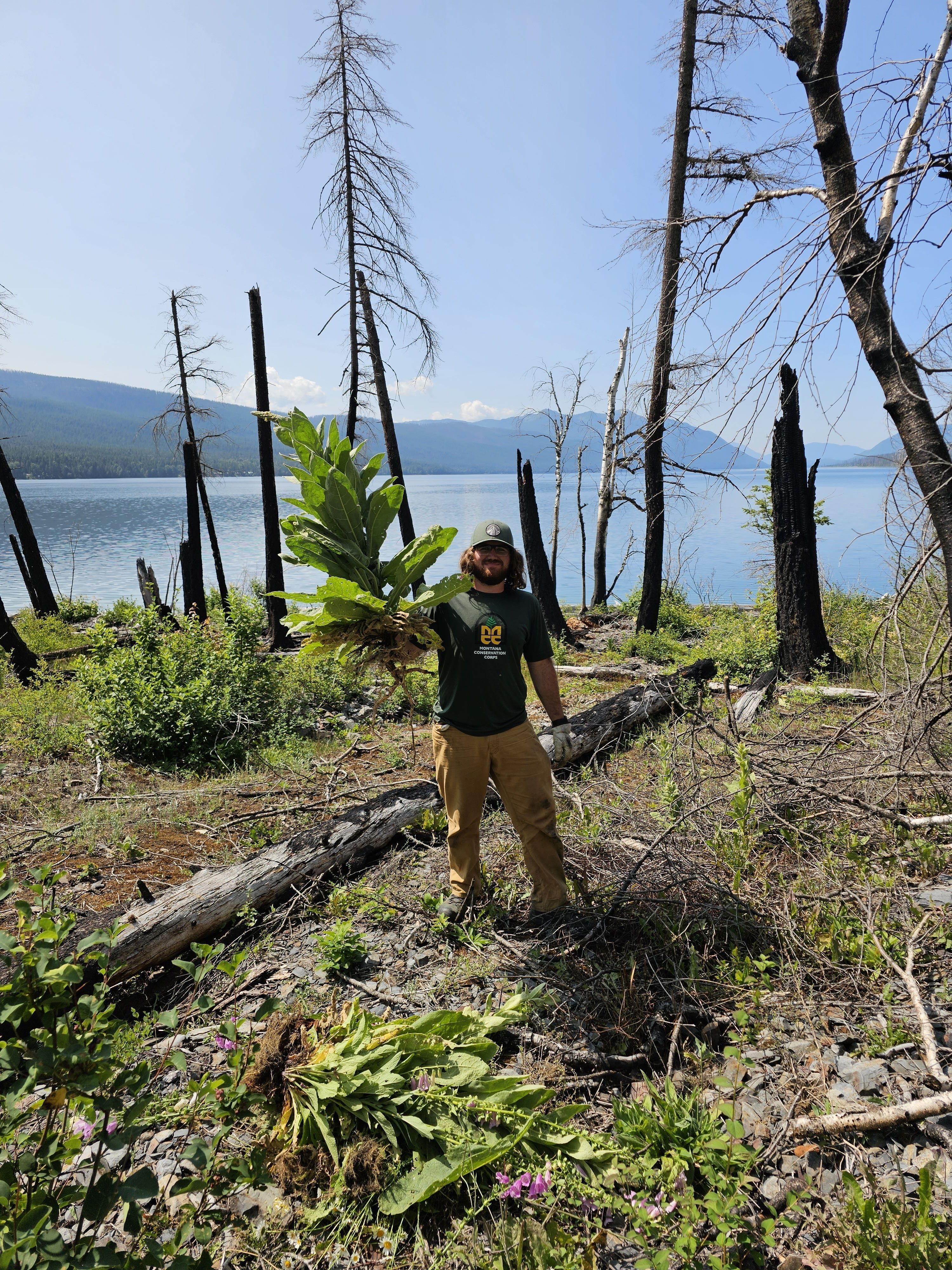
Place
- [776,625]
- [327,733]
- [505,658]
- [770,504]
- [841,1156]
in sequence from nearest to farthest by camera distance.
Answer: [841,1156] → [505,658] → [327,733] → [776,625] → [770,504]

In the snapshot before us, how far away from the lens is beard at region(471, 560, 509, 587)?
411 cm

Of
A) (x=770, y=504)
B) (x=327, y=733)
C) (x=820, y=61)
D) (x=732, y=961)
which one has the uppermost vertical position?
(x=820, y=61)

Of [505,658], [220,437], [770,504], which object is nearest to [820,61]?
[505,658]

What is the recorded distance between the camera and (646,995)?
345cm

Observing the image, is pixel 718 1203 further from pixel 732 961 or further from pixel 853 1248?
pixel 732 961

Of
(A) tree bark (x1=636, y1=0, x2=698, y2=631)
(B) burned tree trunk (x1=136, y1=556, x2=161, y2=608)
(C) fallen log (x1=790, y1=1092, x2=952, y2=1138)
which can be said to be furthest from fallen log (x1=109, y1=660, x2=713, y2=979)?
(B) burned tree trunk (x1=136, y1=556, x2=161, y2=608)

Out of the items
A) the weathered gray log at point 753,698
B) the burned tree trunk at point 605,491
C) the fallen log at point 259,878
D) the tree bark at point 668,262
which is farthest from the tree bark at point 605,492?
the fallen log at point 259,878

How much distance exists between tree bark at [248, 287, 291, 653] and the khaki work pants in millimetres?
10702

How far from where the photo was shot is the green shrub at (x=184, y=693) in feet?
26.0

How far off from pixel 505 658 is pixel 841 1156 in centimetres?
264

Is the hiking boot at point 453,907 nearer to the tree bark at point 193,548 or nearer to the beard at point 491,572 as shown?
the beard at point 491,572

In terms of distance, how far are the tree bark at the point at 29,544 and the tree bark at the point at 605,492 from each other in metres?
13.4

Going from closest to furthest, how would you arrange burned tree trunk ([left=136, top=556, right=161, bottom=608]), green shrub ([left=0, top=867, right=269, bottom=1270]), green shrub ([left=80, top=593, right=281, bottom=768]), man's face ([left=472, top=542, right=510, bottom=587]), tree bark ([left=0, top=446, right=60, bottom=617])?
1. green shrub ([left=0, top=867, right=269, bottom=1270])
2. man's face ([left=472, top=542, right=510, bottom=587])
3. green shrub ([left=80, top=593, right=281, bottom=768])
4. tree bark ([left=0, top=446, right=60, bottom=617])
5. burned tree trunk ([left=136, top=556, right=161, bottom=608])

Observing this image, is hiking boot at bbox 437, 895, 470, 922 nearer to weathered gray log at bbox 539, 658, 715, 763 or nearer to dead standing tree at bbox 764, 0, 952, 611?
weathered gray log at bbox 539, 658, 715, 763
